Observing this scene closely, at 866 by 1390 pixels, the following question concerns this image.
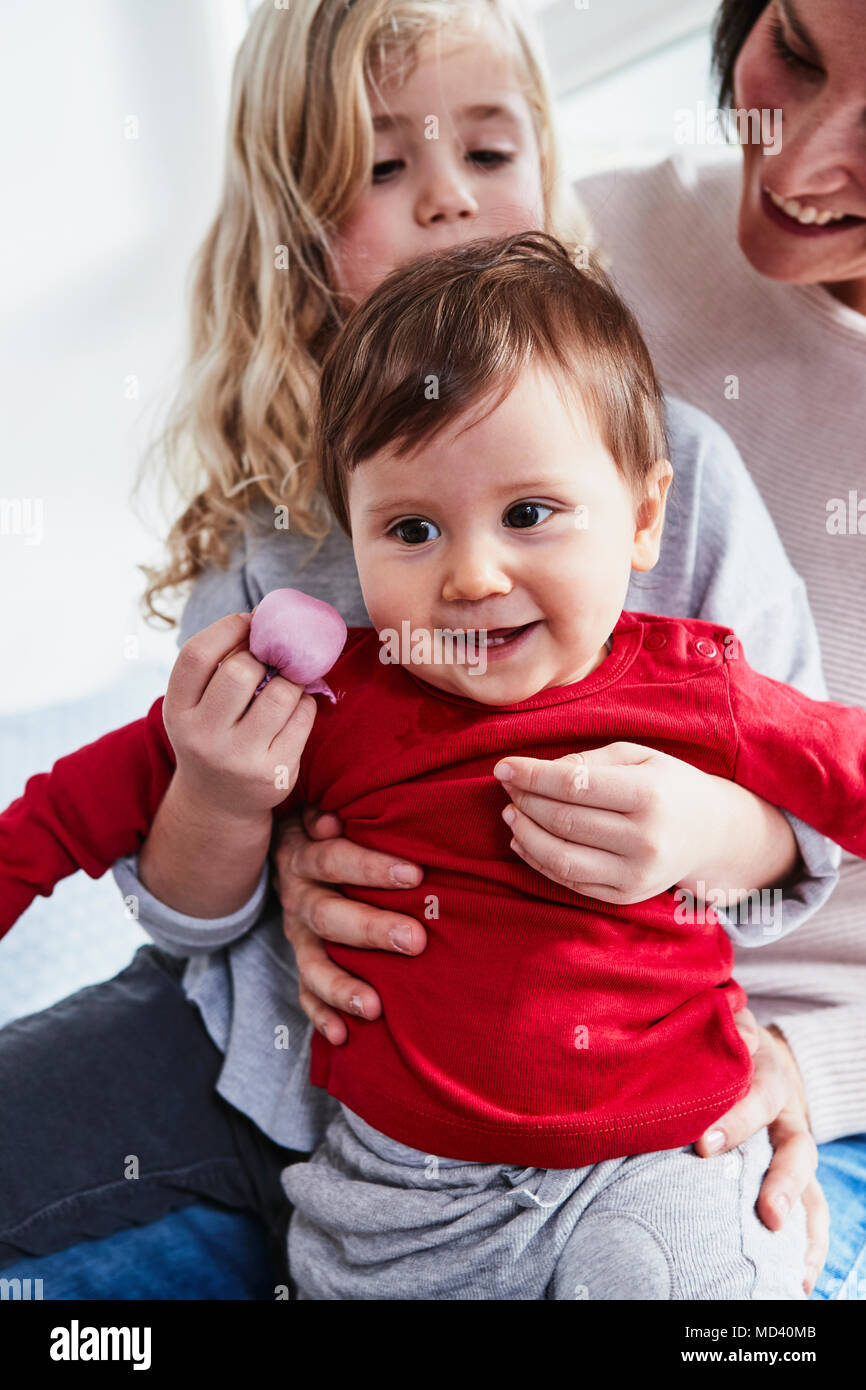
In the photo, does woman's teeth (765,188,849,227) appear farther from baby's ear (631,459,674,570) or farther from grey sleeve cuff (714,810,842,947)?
grey sleeve cuff (714,810,842,947)

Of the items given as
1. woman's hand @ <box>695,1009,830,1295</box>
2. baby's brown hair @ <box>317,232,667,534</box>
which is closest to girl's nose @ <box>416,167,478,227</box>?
baby's brown hair @ <box>317,232,667,534</box>

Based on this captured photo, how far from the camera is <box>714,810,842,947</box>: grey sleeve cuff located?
3.21 ft

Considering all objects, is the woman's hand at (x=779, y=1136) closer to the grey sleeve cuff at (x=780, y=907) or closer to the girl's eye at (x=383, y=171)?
the grey sleeve cuff at (x=780, y=907)

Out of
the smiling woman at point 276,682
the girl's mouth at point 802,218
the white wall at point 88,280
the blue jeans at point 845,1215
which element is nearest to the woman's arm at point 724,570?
the smiling woman at point 276,682

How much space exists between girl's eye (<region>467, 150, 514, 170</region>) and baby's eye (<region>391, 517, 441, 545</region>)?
0.50 m

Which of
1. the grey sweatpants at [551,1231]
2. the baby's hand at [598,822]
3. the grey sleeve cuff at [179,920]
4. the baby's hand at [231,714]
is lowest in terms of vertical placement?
the grey sweatpants at [551,1231]

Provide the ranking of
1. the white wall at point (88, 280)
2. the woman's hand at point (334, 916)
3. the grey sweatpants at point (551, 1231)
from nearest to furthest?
1. the grey sweatpants at point (551, 1231)
2. the woman's hand at point (334, 916)
3. the white wall at point (88, 280)

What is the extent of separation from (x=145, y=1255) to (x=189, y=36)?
2210 millimetres

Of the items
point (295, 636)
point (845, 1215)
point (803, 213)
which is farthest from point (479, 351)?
point (845, 1215)

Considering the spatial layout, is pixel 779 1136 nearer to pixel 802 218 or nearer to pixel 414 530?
pixel 414 530

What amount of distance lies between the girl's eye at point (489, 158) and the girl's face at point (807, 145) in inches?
9.8

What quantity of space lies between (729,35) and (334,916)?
1051mm

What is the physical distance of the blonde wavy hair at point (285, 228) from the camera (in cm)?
113
